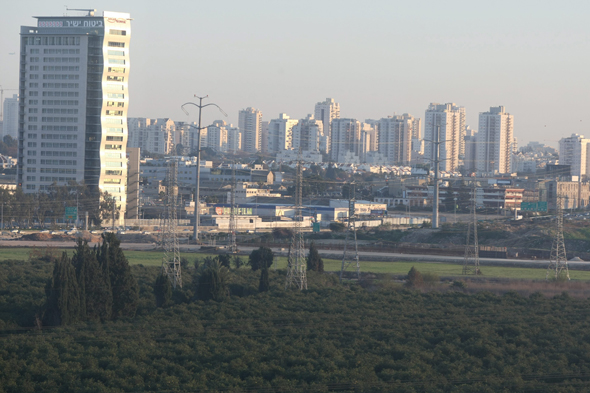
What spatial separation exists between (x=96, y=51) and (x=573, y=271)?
1618 inches

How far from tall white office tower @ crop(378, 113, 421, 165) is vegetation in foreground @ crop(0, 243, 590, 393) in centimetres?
15285

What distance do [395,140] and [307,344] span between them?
532 feet

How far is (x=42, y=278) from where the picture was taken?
26344 mm

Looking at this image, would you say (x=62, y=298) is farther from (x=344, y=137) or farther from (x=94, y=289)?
(x=344, y=137)

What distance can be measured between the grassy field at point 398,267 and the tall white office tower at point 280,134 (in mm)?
145765

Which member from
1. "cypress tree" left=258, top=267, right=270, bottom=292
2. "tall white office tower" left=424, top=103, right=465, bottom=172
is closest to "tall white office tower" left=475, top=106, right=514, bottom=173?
"tall white office tower" left=424, top=103, right=465, bottom=172

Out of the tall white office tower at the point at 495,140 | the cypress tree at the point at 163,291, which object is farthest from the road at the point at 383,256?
the tall white office tower at the point at 495,140

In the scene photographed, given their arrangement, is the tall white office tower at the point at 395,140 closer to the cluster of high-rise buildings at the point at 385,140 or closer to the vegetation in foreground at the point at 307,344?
the cluster of high-rise buildings at the point at 385,140

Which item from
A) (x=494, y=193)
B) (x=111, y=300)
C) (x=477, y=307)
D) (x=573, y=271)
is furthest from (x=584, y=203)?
(x=111, y=300)

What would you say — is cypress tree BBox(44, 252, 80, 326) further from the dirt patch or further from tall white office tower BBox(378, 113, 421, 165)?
tall white office tower BBox(378, 113, 421, 165)

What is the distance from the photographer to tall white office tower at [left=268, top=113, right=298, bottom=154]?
184625 millimetres

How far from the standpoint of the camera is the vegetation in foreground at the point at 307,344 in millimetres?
15117

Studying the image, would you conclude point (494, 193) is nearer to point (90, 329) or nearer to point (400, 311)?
point (400, 311)

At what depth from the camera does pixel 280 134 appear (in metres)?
188
